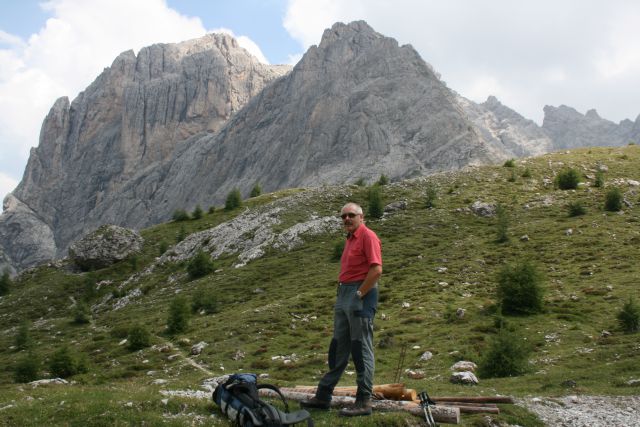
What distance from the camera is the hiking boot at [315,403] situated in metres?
11.6

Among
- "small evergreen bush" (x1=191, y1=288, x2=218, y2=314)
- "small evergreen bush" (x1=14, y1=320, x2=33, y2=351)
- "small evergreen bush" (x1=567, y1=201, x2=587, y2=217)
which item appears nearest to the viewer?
"small evergreen bush" (x1=14, y1=320, x2=33, y2=351)

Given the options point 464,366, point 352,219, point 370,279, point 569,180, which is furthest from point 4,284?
point 569,180

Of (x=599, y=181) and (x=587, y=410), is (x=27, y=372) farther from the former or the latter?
(x=599, y=181)

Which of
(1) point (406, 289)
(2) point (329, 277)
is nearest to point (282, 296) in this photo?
(2) point (329, 277)

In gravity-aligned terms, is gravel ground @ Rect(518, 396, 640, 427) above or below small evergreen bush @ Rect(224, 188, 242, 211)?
below

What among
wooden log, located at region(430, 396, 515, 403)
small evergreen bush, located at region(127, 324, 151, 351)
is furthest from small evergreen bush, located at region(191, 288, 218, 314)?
wooden log, located at region(430, 396, 515, 403)

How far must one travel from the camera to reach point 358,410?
11070 mm

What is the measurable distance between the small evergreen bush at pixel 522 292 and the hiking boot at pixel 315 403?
24200 millimetres

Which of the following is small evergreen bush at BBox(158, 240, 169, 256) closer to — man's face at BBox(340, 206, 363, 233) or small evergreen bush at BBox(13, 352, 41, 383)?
small evergreen bush at BBox(13, 352, 41, 383)

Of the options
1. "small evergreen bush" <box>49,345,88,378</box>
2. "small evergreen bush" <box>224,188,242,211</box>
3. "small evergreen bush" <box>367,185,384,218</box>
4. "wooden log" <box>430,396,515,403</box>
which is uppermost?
"small evergreen bush" <box>224,188,242,211</box>

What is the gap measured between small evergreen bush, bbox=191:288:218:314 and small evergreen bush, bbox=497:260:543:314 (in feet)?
80.6

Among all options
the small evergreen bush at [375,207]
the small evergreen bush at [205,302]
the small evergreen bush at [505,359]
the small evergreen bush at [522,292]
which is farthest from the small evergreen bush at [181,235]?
the small evergreen bush at [505,359]

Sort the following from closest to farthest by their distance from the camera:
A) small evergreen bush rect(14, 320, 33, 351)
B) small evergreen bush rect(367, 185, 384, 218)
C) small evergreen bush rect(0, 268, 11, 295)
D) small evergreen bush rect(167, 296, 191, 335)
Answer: small evergreen bush rect(167, 296, 191, 335)
small evergreen bush rect(14, 320, 33, 351)
small evergreen bush rect(367, 185, 384, 218)
small evergreen bush rect(0, 268, 11, 295)

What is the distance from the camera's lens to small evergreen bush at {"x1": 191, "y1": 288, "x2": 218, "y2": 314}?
45.3 meters
